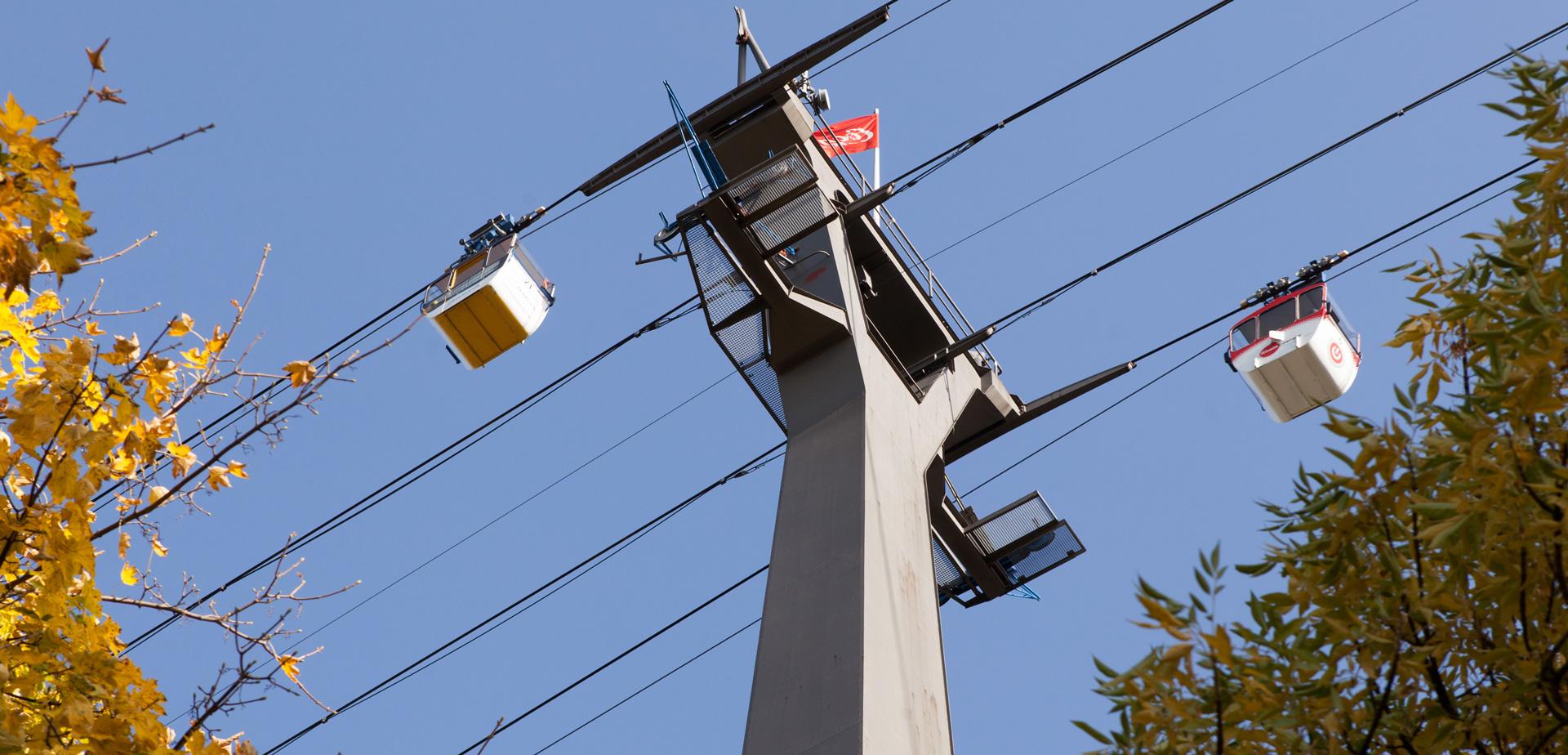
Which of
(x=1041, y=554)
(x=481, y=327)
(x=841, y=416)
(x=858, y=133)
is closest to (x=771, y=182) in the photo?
(x=841, y=416)

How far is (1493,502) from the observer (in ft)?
12.0

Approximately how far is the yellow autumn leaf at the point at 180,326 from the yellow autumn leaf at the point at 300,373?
37 centimetres

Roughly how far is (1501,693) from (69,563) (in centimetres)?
422

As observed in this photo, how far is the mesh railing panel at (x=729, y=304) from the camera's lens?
29.8 ft

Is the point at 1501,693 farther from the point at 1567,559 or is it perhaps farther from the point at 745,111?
the point at 745,111

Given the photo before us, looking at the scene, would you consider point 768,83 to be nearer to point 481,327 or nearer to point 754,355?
point 754,355

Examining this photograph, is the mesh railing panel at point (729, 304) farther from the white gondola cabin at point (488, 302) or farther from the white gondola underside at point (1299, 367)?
the white gondola underside at point (1299, 367)

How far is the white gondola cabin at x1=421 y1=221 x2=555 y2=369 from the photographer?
11.2 meters

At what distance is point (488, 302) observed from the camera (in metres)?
11.2

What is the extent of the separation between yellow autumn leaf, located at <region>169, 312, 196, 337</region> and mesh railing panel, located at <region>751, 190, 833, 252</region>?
14.1ft

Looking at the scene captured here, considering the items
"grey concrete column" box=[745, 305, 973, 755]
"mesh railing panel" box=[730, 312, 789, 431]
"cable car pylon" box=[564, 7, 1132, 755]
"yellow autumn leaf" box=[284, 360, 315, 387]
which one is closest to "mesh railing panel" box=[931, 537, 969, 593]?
"cable car pylon" box=[564, 7, 1132, 755]

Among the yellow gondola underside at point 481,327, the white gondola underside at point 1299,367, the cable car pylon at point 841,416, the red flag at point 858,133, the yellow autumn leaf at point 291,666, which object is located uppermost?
the red flag at point 858,133

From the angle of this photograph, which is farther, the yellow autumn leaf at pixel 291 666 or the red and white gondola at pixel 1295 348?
the red and white gondola at pixel 1295 348

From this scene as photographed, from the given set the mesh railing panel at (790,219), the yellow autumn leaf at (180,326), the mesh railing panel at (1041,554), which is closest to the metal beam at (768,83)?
the mesh railing panel at (790,219)
